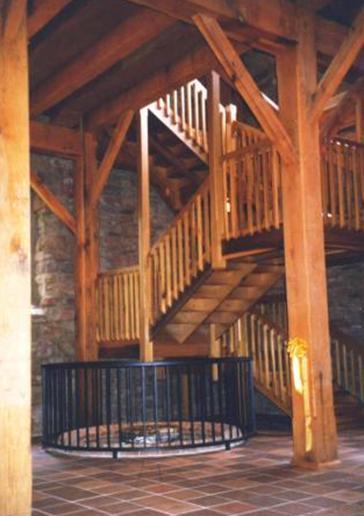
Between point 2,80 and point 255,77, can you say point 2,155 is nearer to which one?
point 2,80

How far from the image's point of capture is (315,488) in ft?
16.5

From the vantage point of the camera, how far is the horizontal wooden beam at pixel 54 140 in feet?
29.8

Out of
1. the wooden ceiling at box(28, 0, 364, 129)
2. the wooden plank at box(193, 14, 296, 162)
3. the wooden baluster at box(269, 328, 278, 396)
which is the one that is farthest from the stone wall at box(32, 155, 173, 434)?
the wooden plank at box(193, 14, 296, 162)

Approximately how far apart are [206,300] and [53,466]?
293cm

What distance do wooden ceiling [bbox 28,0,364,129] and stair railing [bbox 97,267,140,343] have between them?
2014 mm

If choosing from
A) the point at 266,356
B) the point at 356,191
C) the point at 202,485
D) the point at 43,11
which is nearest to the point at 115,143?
the point at 43,11

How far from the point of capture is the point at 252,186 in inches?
279

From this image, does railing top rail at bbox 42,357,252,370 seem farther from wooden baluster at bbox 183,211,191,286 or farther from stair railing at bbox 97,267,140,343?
stair railing at bbox 97,267,140,343

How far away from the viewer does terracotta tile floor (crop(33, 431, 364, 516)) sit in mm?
4551

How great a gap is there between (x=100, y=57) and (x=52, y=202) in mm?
2358

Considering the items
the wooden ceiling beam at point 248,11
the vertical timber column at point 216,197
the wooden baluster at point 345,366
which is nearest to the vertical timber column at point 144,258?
the vertical timber column at point 216,197

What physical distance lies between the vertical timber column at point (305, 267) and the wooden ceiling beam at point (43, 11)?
2041mm

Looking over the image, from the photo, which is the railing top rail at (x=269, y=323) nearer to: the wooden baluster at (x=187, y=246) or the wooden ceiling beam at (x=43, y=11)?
the wooden baluster at (x=187, y=246)

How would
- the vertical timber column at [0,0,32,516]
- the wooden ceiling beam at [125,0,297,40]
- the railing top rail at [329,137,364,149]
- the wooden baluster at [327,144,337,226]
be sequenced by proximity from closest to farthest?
the vertical timber column at [0,0,32,516]
the wooden ceiling beam at [125,0,297,40]
the wooden baluster at [327,144,337,226]
the railing top rail at [329,137,364,149]
